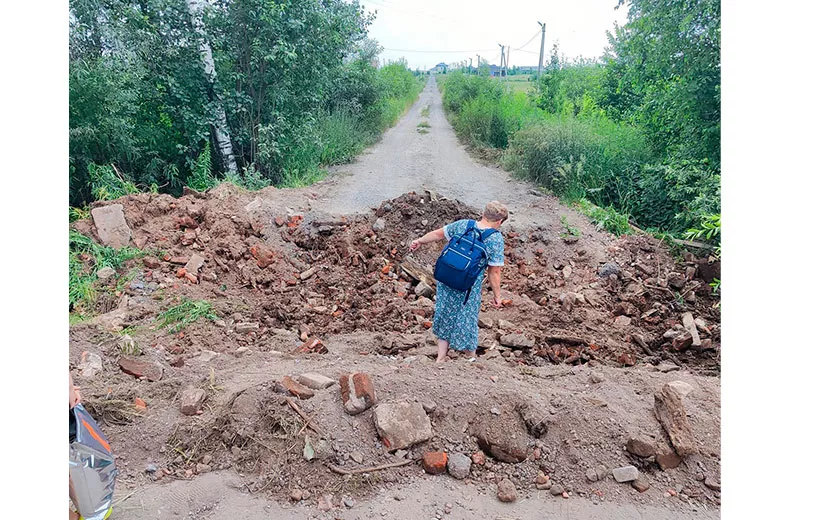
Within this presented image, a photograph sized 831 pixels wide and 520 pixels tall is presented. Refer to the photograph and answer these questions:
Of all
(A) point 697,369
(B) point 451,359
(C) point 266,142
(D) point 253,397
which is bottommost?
(A) point 697,369

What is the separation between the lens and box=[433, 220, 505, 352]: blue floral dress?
3.41m

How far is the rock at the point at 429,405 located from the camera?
2756mm

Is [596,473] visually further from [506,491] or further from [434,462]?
[434,462]

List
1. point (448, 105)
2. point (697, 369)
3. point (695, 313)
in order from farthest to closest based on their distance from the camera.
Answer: point (448, 105) < point (695, 313) < point (697, 369)

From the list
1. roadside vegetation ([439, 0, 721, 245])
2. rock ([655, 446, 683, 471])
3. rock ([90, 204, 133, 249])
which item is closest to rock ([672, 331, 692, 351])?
roadside vegetation ([439, 0, 721, 245])

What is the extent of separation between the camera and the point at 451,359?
3744mm

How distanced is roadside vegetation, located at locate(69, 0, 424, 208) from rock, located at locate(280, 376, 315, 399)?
198 inches

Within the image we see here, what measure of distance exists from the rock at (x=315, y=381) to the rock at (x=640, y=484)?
169 cm

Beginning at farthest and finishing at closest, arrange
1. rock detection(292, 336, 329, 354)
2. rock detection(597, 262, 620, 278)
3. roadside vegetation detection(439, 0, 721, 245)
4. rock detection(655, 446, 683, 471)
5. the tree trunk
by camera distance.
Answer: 1. the tree trunk
2. roadside vegetation detection(439, 0, 721, 245)
3. rock detection(597, 262, 620, 278)
4. rock detection(292, 336, 329, 354)
5. rock detection(655, 446, 683, 471)

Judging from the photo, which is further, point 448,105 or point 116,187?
point 448,105

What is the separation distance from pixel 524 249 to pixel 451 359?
2.95m

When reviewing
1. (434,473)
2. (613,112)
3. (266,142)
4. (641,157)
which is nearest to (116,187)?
(266,142)

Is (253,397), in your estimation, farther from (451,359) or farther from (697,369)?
(697,369)

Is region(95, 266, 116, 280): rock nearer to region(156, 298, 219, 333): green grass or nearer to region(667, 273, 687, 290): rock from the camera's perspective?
region(156, 298, 219, 333): green grass
